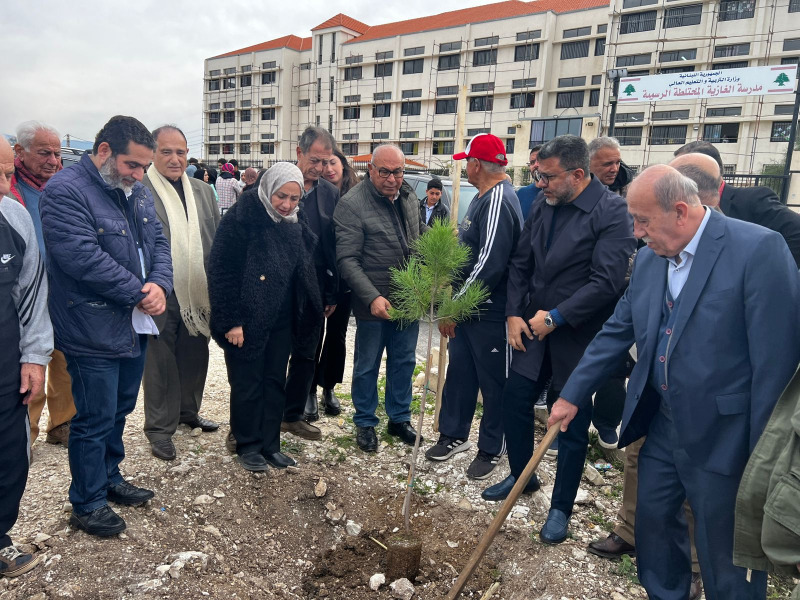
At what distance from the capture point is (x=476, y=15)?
5003cm

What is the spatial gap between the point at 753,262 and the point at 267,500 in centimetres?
287

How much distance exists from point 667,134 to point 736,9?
8.81 m

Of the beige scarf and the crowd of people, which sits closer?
the crowd of people

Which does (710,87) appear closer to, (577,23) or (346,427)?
(346,427)

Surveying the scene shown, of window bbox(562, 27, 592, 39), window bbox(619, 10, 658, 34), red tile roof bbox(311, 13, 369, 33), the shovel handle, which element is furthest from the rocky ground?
red tile roof bbox(311, 13, 369, 33)

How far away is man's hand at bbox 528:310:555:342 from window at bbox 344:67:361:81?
2223 inches

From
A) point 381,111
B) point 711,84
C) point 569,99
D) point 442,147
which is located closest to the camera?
point 711,84

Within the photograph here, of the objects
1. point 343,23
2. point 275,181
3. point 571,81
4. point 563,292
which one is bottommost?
point 563,292

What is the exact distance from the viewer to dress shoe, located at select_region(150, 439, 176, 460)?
144 inches

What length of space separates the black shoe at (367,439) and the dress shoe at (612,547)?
1690 mm

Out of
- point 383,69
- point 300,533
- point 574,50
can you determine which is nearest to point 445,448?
point 300,533

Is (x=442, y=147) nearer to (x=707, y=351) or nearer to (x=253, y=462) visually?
(x=253, y=462)

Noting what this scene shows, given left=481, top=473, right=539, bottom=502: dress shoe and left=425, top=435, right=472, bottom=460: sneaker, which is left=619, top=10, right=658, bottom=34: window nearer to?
left=425, top=435, right=472, bottom=460: sneaker

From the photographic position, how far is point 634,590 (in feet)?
8.99
